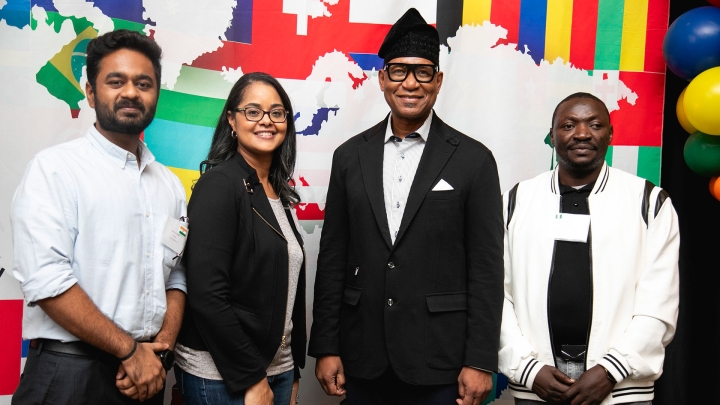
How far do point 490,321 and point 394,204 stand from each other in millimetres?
507

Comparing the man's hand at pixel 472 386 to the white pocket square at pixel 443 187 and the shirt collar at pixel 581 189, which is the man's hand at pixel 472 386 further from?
the shirt collar at pixel 581 189

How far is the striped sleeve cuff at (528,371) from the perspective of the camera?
78.1 inches

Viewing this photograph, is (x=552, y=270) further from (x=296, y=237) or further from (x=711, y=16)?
(x=711, y=16)

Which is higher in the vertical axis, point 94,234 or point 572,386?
point 94,234

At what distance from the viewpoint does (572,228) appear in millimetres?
2078

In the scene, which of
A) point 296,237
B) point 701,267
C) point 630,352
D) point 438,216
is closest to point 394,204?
point 438,216

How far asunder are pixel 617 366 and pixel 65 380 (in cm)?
166

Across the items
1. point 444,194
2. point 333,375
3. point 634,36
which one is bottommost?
point 333,375

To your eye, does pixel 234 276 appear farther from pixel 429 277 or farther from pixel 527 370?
pixel 527 370

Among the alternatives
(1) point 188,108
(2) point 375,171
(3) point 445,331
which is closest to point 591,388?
(3) point 445,331

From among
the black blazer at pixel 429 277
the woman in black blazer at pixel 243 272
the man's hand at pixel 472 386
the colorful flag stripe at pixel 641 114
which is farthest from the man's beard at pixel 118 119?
the colorful flag stripe at pixel 641 114

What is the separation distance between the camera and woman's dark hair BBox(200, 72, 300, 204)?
2062mm

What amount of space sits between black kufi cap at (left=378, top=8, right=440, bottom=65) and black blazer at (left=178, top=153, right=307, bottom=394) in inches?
27.4

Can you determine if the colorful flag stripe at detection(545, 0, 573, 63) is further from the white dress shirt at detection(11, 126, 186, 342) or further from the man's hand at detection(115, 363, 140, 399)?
the man's hand at detection(115, 363, 140, 399)
